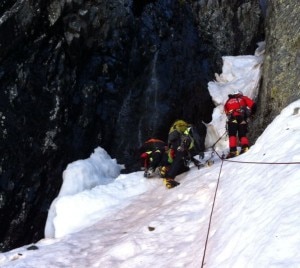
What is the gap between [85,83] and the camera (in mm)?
12086

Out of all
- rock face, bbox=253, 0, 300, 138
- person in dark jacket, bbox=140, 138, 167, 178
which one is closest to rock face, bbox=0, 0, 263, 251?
person in dark jacket, bbox=140, 138, 167, 178

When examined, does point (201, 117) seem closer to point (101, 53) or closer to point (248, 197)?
point (101, 53)

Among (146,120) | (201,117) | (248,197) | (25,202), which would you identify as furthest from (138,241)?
(201,117)

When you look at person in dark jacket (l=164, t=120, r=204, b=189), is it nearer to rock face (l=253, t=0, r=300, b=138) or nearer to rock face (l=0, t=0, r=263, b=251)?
rock face (l=253, t=0, r=300, b=138)

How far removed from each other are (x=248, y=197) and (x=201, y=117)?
29.4 ft

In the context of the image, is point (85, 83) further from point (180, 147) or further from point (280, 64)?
point (280, 64)

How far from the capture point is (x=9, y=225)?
10.2 m

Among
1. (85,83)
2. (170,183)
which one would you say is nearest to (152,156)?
(170,183)

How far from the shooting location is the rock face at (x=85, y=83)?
1034 centimetres

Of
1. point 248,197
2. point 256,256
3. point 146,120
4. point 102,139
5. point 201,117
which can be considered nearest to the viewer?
point 256,256

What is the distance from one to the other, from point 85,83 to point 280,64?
6.00 m

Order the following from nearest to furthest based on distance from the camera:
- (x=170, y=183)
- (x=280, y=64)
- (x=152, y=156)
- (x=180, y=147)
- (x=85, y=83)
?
(x=170, y=183), (x=180, y=147), (x=280, y=64), (x=152, y=156), (x=85, y=83)

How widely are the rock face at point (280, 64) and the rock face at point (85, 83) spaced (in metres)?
3.45

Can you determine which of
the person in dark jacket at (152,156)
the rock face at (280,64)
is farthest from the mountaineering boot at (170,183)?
the rock face at (280,64)
